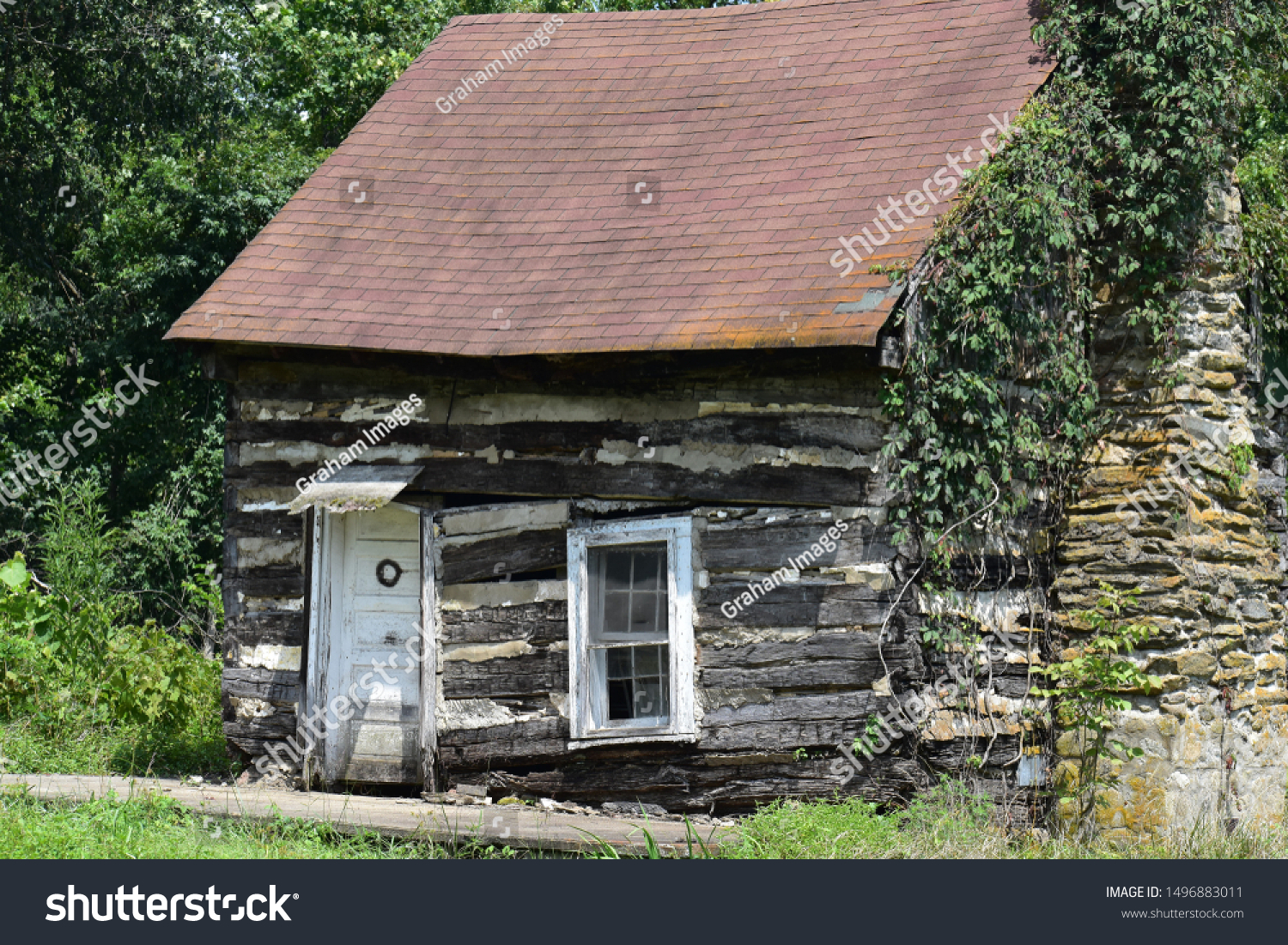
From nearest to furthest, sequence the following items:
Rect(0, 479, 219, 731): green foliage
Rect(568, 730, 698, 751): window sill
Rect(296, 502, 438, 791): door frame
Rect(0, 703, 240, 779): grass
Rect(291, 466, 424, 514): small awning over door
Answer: Rect(568, 730, 698, 751): window sill
Rect(291, 466, 424, 514): small awning over door
Rect(296, 502, 438, 791): door frame
Rect(0, 703, 240, 779): grass
Rect(0, 479, 219, 731): green foliage

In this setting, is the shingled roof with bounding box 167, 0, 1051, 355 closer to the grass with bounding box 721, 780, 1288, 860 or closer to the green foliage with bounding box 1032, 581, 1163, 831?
the green foliage with bounding box 1032, 581, 1163, 831

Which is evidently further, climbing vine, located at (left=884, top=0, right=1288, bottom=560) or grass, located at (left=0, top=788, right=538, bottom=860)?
climbing vine, located at (left=884, top=0, right=1288, bottom=560)

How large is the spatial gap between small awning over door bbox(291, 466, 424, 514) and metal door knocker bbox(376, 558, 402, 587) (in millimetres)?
427

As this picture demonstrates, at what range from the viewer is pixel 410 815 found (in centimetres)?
730

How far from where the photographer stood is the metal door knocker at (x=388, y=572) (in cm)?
878

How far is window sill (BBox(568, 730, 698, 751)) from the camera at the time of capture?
7.91m

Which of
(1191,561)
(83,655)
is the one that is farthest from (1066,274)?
(83,655)

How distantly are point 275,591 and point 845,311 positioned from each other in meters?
Answer: 4.53

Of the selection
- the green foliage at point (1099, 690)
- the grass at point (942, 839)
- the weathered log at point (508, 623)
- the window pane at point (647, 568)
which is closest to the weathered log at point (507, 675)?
the weathered log at point (508, 623)

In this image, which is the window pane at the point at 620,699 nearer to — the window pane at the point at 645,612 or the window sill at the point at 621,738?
the window sill at the point at 621,738

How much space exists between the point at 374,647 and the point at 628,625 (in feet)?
6.18

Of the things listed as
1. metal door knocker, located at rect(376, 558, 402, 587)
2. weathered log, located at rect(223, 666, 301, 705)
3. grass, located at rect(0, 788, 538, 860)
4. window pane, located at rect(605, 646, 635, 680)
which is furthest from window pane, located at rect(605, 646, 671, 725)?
weathered log, located at rect(223, 666, 301, 705)

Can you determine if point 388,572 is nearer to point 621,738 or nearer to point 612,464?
point 612,464

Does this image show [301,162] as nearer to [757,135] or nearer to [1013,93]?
[757,135]
